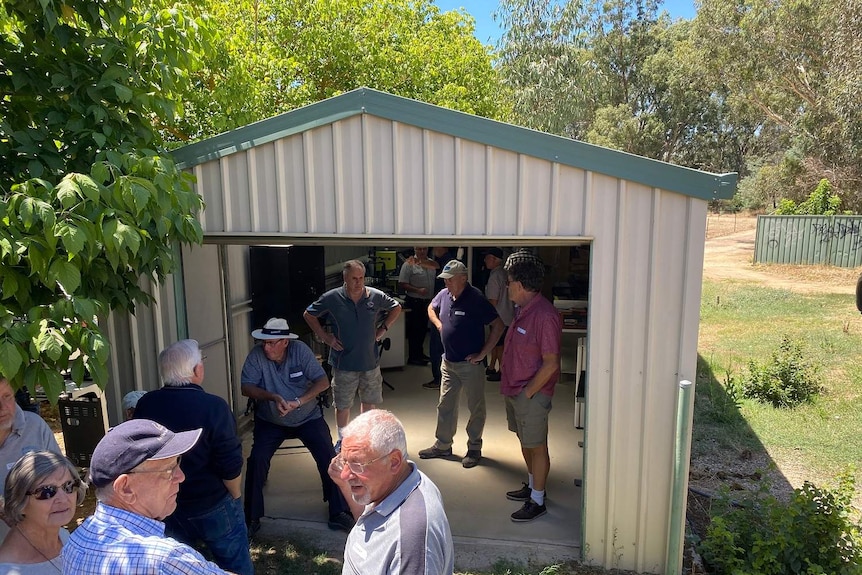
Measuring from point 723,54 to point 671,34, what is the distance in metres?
9.01

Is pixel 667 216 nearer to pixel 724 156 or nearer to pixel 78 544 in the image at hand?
pixel 78 544

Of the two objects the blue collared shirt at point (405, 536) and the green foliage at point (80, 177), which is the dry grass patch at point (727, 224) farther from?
the blue collared shirt at point (405, 536)

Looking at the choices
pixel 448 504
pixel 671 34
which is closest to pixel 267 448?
pixel 448 504

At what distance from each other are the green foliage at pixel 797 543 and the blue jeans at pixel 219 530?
108 inches

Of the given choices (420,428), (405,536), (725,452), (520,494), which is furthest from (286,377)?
(725,452)

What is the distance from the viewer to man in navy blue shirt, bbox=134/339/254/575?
116 inches

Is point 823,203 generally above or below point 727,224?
above

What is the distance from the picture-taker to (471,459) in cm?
531

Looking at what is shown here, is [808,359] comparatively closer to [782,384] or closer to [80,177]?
[782,384]

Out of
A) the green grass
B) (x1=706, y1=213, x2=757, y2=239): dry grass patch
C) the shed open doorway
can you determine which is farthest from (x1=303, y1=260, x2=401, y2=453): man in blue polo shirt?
(x1=706, y1=213, x2=757, y2=239): dry grass patch

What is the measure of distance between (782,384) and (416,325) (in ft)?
15.6

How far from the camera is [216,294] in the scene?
5.71 meters

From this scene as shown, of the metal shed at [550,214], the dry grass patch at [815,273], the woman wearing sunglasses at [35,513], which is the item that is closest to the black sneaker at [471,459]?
the metal shed at [550,214]

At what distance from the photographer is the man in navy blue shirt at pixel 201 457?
2936 mm
